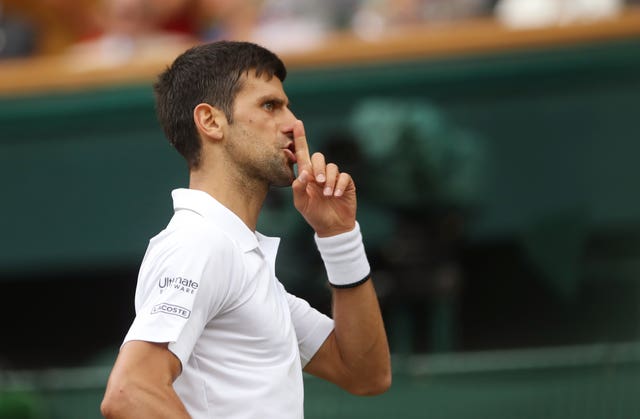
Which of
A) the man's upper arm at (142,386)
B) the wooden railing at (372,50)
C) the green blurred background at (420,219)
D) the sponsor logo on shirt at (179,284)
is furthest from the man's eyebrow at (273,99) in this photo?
the wooden railing at (372,50)

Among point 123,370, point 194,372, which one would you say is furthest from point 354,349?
point 123,370

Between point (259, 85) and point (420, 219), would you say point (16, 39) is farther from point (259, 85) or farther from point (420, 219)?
point (259, 85)

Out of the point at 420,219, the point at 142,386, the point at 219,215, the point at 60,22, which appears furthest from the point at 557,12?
the point at 142,386

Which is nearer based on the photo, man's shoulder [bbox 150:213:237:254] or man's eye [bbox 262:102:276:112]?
man's shoulder [bbox 150:213:237:254]

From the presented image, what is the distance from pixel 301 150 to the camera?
284 cm

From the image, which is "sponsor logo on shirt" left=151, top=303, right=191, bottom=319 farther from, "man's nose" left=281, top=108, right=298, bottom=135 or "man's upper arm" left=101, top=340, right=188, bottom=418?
"man's nose" left=281, top=108, right=298, bottom=135

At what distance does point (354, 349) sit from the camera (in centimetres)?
305

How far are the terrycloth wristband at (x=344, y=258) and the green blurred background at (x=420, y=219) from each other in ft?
9.48

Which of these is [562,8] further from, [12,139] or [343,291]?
[343,291]

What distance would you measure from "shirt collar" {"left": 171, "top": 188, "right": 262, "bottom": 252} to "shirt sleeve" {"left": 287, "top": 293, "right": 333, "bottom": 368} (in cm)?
33

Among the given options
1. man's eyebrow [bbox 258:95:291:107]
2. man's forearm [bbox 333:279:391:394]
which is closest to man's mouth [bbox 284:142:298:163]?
man's eyebrow [bbox 258:95:291:107]

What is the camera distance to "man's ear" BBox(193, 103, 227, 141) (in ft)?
9.26

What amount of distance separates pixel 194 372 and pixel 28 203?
5.05 meters

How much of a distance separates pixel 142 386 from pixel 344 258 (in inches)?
29.0
